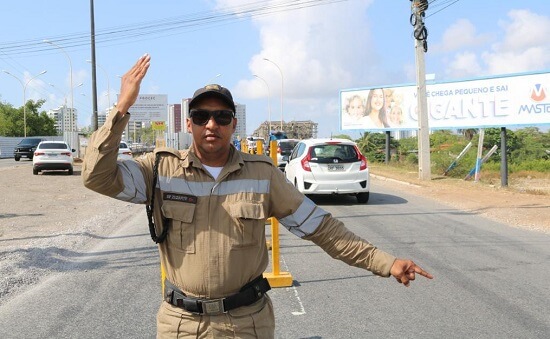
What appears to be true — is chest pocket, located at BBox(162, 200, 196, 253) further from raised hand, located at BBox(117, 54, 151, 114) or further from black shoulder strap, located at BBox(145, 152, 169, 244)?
raised hand, located at BBox(117, 54, 151, 114)

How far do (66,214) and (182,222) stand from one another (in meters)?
11.7

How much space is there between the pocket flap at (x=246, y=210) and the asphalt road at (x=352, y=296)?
248 centimetres

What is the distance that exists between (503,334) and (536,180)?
2604cm

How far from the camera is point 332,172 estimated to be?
14.2 meters

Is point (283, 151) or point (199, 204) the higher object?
point (283, 151)

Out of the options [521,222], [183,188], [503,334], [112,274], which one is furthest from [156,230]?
[521,222]

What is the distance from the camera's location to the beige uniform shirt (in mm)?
2318

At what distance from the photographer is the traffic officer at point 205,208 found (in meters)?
2.37

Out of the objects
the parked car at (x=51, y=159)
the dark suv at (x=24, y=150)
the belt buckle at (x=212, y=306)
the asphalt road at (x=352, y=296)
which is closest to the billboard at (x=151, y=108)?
the dark suv at (x=24, y=150)

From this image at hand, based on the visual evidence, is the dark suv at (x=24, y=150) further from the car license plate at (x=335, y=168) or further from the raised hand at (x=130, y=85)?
the raised hand at (x=130, y=85)

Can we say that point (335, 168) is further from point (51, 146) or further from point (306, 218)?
point (51, 146)

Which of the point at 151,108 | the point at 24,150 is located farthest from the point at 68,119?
the point at 24,150

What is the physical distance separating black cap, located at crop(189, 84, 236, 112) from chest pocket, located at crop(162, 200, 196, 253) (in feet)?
1.62

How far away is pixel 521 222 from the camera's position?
11.3m
